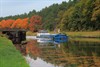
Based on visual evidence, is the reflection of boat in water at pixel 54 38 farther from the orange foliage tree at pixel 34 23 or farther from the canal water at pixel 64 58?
the orange foliage tree at pixel 34 23

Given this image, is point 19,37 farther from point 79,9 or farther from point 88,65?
point 88,65

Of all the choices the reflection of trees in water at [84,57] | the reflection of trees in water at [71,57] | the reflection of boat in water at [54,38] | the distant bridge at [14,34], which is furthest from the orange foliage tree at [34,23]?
the reflection of trees in water at [84,57]

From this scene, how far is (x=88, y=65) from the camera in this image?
2480 cm

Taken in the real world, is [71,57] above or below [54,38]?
above

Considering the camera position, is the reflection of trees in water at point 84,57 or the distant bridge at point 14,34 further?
the distant bridge at point 14,34

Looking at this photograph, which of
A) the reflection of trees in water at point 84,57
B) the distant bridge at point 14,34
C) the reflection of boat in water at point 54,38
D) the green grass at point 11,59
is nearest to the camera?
the green grass at point 11,59

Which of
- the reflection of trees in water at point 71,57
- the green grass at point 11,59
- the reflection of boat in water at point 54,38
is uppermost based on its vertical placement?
the green grass at point 11,59

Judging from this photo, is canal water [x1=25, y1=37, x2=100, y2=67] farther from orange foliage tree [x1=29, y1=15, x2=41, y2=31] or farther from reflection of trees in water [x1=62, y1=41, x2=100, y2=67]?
orange foliage tree [x1=29, y1=15, x2=41, y2=31]

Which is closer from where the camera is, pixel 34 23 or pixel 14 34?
pixel 14 34

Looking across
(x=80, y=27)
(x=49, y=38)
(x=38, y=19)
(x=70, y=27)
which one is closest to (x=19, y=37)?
(x=49, y=38)

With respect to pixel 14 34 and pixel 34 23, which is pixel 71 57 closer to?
Result: pixel 14 34

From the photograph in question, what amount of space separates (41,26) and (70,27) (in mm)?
47045

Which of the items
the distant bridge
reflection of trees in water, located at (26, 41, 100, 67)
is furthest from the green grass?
the distant bridge

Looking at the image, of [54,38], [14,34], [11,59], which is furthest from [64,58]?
[54,38]
